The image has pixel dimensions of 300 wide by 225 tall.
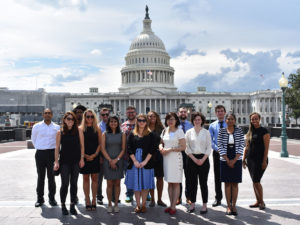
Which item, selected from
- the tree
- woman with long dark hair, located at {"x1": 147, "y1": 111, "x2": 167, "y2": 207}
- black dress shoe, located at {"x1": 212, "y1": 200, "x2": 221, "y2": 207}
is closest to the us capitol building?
the tree

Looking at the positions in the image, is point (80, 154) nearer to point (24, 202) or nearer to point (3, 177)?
point (24, 202)

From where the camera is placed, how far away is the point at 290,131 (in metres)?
35.6

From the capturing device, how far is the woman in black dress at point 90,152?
934 cm

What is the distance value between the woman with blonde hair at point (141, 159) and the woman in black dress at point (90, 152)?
0.93 metres

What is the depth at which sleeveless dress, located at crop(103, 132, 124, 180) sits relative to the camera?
9211mm

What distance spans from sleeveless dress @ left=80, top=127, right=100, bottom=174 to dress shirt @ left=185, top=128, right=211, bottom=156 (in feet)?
7.82

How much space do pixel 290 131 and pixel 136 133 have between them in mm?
30055

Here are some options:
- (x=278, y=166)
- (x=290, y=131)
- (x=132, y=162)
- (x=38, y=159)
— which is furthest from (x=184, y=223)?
(x=290, y=131)

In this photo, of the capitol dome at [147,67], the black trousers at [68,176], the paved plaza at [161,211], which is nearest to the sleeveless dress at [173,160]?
the paved plaza at [161,211]

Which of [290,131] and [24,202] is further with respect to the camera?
[290,131]

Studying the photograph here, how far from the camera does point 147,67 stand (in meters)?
124

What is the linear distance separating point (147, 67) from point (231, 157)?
382 ft

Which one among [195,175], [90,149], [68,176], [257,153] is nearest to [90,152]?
[90,149]

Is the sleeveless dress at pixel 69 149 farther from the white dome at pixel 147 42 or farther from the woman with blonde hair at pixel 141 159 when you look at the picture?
the white dome at pixel 147 42
